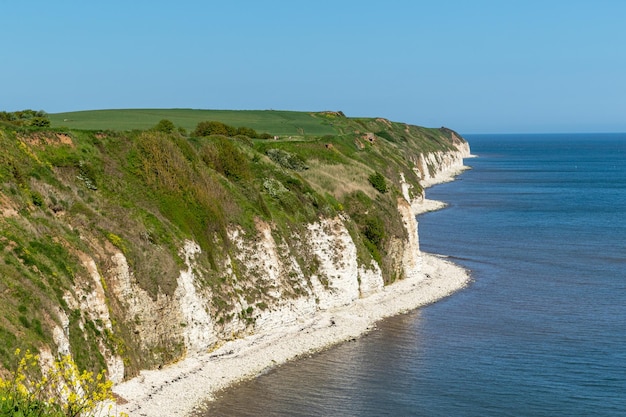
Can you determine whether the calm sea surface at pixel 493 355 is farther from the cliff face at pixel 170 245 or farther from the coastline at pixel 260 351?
the cliff face at pixel 170 245

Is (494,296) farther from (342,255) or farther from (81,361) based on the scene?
(81,361)

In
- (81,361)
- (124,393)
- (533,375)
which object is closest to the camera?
(81,361)

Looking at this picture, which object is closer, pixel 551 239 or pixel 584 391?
pixel 584 391

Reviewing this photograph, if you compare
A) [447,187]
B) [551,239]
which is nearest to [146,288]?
[551,239]

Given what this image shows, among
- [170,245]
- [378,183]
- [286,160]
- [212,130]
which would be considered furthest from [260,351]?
[212,130]

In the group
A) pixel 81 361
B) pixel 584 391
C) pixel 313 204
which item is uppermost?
pixel 313 204

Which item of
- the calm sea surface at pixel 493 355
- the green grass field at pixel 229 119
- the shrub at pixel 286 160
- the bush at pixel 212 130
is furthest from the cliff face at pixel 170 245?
the green grass field at pixel 229 119

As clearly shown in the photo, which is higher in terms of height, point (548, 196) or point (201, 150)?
point (201, 150)

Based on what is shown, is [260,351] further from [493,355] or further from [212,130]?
[212,130]
